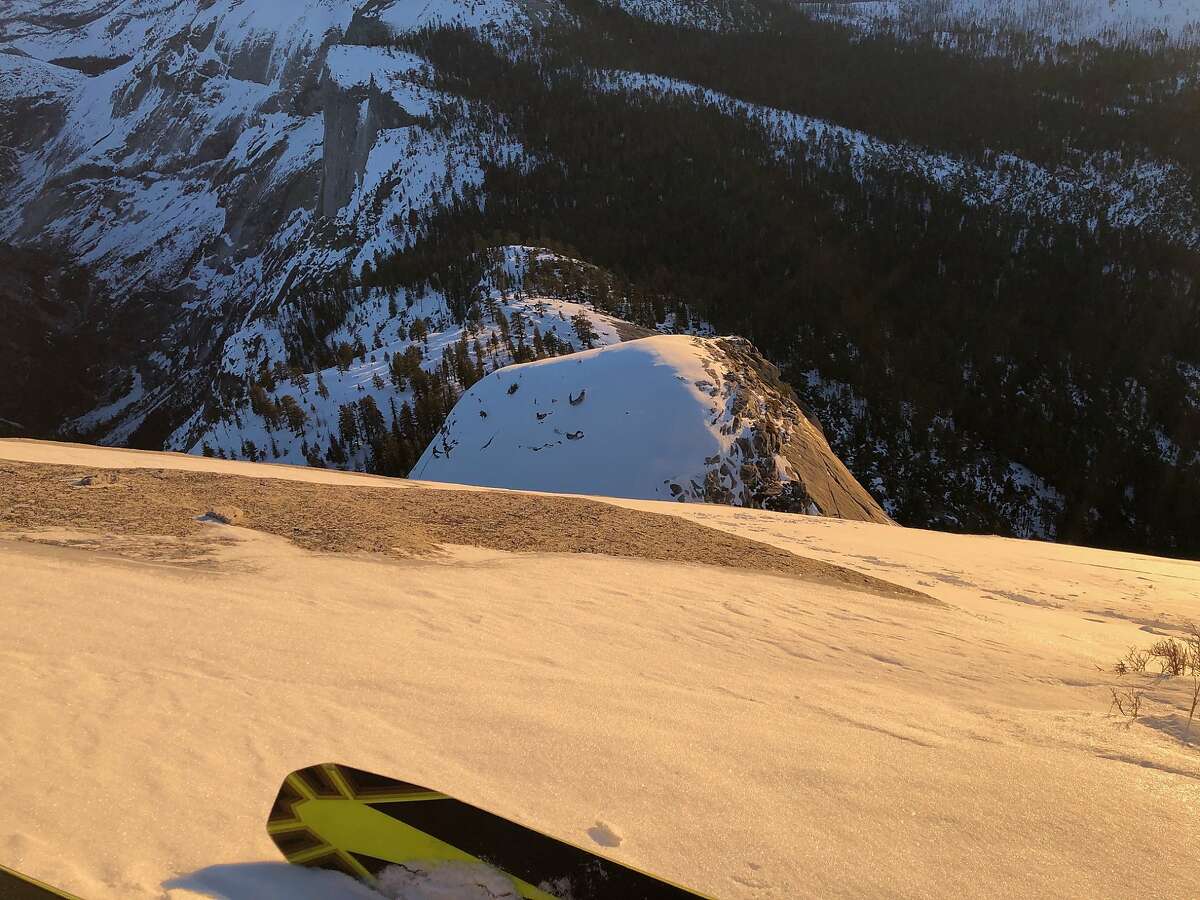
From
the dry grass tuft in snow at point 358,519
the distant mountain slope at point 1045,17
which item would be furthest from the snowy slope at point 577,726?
the distant mountain slope at point 1045,17

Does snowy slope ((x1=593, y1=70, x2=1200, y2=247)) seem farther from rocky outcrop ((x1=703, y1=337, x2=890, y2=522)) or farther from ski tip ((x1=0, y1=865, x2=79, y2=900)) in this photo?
ski tip ((x1=0, y1=865, x2=79, y2=900))

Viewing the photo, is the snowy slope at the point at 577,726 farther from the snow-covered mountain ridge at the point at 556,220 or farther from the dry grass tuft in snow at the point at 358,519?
the snow-covered mountain ridge at the point at 556,220

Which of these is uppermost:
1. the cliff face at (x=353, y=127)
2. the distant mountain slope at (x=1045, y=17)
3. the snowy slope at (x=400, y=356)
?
the distant mountain slope at (x=1045, y=17)

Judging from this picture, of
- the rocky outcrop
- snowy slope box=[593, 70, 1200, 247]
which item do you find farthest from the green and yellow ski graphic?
snowy slope box=[593, 70, 1200, 247]

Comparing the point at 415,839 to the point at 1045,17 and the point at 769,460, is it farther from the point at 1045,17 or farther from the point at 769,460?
the point at 1045,17

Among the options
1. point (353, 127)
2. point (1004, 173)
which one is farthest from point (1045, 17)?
point (353, 127)
